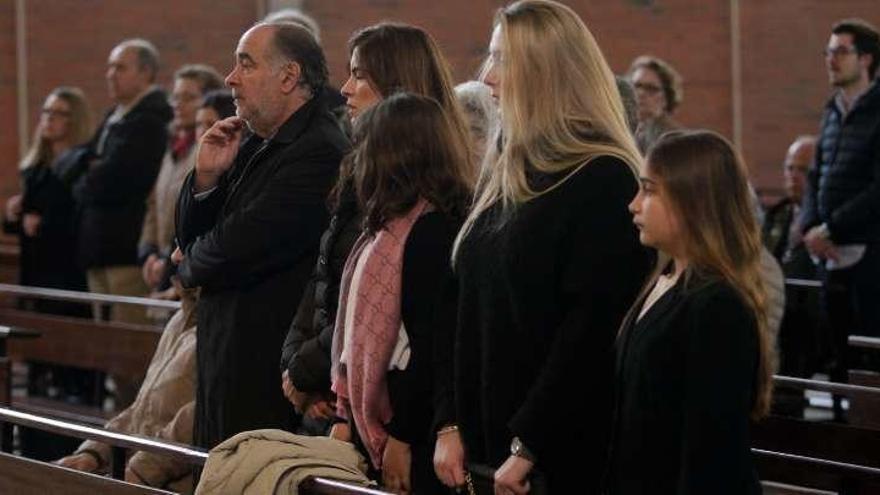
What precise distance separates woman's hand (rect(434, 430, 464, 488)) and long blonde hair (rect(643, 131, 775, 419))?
722 mm

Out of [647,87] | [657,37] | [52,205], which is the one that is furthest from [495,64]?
[657,37]

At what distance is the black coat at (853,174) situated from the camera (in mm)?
7980

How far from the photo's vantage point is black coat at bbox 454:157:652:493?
3.97 m

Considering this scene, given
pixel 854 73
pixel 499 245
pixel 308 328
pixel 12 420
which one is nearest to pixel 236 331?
pixel 308 328

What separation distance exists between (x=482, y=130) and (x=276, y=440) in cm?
116

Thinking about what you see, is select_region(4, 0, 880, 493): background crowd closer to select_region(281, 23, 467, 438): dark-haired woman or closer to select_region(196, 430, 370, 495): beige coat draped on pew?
select_region(281, 23, 467, 438): dark-haired woman

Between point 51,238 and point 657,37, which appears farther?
point 657,37

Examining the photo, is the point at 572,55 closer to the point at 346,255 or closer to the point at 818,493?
the point at 346,255

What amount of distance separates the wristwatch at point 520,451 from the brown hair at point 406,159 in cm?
69

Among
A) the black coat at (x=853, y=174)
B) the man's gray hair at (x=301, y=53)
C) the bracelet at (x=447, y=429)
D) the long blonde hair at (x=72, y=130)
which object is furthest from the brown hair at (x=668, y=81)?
the bracelet at (x=447, y=429)

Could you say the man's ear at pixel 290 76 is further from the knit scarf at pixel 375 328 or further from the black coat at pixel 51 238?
the black coat at pixel 51 238

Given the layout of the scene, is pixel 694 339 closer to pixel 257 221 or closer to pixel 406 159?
pixel 406 159

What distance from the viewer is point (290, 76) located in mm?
5301

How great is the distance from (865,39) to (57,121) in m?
4.46
